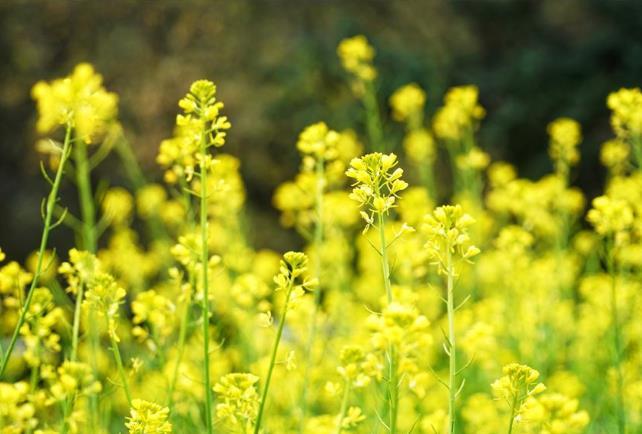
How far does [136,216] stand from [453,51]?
15.3 feet

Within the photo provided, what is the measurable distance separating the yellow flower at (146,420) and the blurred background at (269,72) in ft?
25.7

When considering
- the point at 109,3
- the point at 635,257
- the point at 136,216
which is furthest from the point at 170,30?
the point at 635,257

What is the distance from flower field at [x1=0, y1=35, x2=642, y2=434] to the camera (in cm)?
233

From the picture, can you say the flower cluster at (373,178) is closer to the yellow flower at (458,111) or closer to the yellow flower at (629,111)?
the yellow flower at (629,111)

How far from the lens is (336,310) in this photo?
17.0 feet

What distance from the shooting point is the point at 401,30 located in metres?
11.7

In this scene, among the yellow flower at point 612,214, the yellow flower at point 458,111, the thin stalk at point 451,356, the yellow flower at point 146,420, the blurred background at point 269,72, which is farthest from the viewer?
the blurred background at point 269,72

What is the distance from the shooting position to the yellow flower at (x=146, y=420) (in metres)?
2.30

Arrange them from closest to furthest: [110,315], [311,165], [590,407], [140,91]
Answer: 1. [110,315]
2. [311,165]
3. [590,407]
4. [140,91]

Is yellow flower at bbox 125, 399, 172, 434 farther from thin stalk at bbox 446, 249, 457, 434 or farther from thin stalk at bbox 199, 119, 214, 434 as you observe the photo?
thin stalk at bbox 446, 249, 457, 434

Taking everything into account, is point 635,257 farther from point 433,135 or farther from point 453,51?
point 453,51

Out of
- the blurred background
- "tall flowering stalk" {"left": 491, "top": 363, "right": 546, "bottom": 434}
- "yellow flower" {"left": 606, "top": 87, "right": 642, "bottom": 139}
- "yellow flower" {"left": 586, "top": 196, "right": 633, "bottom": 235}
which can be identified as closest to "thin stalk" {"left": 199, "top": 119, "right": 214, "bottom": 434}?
"tall flowering stalk" {"left": 491, "top": 363, "right": 546, "bottom": 434}

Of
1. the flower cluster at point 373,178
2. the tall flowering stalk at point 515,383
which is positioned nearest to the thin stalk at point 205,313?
the flower cluster at point 373,178

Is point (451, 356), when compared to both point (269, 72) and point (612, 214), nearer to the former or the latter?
point (612, 214)
